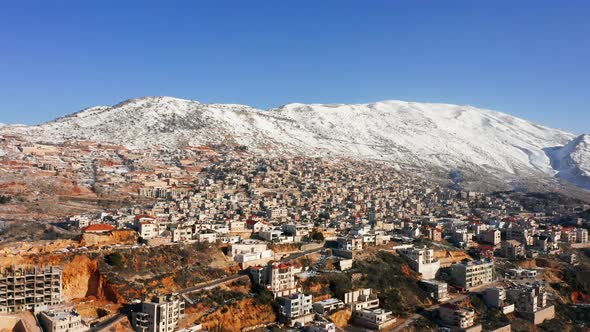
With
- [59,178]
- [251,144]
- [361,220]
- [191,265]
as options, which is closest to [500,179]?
[251,144]

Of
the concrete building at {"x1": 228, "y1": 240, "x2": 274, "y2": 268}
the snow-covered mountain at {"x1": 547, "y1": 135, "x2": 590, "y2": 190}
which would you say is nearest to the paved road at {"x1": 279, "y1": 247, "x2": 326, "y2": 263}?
the concrete building at {"x1": 228, "y1": 240, "x2": 274, "y2": 268}

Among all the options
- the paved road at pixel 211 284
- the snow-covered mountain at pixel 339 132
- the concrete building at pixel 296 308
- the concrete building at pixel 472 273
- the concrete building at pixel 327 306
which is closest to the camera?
the paved road at pixel 211 284

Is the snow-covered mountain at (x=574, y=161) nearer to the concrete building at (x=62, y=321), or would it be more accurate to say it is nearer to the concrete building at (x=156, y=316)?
the concrete building at (x=156, y=316)

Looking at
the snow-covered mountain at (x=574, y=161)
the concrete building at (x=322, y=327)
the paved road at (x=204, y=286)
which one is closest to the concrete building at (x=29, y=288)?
the paved road at (x=204, y=286)

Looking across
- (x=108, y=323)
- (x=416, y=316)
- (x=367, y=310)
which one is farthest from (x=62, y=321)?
(x=416, y=316)

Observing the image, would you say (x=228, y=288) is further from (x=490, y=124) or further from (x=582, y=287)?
(x=490, y=124)

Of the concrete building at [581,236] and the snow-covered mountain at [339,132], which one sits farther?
the snow-covered mountain at [339,132]

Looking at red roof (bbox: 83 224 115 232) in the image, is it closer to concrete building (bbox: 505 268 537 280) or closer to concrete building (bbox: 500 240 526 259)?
concrete building (bbox: 505 268 537 280)
